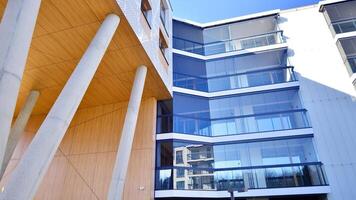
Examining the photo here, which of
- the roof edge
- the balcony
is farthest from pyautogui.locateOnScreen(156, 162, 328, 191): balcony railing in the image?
the roof edge

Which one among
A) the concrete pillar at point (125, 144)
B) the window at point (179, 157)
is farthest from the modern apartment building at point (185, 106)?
the window at point (179, 157)

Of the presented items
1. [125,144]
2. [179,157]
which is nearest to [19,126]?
[125,144]

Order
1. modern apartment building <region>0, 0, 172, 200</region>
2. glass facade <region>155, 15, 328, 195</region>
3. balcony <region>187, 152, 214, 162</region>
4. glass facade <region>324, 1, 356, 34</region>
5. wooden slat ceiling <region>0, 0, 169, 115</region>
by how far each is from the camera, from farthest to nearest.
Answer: glass facade <region>324, 1, 356, 34</region>
balcony <region>187, 152, 214, 162</region>
glass facade <region>155, 15, 328, 195</region>
wooden slat ceiling <region>0, 0, 169, 115</region>
modern apartment building <region>0, 0, 172, 200</region>

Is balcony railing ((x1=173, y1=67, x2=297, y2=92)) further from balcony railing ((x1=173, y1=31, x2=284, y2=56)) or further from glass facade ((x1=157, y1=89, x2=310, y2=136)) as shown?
balcony railing ((x1=173, y1=31, x2=284, y2=56))

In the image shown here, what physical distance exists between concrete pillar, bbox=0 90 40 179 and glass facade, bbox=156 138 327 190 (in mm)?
5835

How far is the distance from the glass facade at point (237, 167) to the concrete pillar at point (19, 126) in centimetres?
584

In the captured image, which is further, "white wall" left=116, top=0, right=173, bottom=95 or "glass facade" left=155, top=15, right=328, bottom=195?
"glass facade" left=155, top=15, right=328, bottom=195

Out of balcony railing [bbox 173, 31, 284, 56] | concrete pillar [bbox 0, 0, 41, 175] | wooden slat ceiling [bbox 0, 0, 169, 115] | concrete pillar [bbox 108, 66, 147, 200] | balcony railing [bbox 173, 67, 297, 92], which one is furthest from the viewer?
balcony railing [bbox 173, 31, 284, 56]

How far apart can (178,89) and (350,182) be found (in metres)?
8.53

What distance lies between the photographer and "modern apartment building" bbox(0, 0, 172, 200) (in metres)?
4.65

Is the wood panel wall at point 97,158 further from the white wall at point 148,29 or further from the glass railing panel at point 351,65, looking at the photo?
the glass railing panel at point 351,65

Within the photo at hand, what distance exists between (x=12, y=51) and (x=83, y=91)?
2000mm

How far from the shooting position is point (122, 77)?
34.8ft

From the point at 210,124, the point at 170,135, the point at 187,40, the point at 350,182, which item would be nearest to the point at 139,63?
the point at 170,135
